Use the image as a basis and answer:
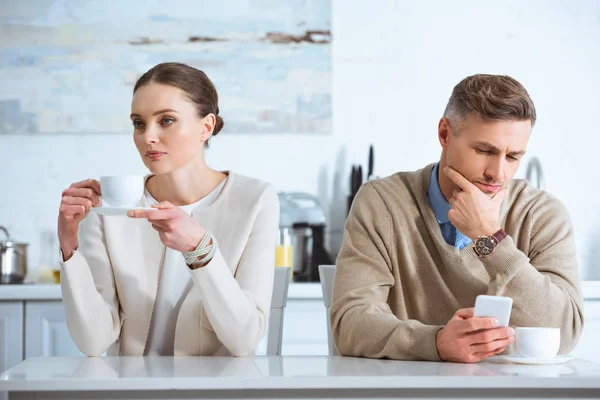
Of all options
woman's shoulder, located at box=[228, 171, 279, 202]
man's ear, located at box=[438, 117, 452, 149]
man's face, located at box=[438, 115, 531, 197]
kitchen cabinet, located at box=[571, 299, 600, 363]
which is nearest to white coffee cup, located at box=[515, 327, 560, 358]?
man's face, located at box=[438, 115, 531, 197]

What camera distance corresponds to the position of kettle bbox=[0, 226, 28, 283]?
3.02 meters

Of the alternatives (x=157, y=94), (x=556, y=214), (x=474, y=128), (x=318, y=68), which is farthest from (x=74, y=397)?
(x=318, y=68)

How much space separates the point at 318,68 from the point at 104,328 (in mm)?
2002

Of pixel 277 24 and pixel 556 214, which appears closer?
pixel 556 214

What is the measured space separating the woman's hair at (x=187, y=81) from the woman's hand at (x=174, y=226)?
17.3 inches

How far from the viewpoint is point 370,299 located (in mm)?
1638

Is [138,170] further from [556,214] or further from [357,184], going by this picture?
[556,214]

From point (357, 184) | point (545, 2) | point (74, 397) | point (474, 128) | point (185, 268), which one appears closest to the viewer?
point (74, 397)

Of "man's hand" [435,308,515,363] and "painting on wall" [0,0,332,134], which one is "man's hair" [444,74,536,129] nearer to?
"man's hand" [435,308,515,363]

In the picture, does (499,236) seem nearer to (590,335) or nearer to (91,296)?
(91,296)

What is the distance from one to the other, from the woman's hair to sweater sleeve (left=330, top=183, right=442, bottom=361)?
0.42m

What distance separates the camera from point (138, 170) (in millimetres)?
3420

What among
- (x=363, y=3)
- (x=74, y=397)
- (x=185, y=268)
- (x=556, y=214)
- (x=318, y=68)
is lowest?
(x=74, y=397)

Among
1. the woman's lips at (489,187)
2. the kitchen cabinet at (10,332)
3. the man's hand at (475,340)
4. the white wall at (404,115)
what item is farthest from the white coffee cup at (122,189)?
the white wall at (404,115)
